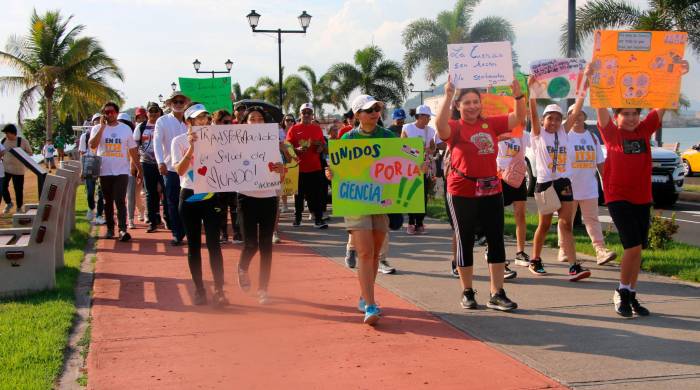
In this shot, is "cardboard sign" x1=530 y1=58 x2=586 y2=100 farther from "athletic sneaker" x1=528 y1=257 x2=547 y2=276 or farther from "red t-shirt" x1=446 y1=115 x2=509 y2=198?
"athletic sneaker" x1=528 y1=257 x2=547 y2=276

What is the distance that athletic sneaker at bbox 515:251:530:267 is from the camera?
8.75 metres

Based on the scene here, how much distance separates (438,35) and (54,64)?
2215cm

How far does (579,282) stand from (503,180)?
58.9 inches

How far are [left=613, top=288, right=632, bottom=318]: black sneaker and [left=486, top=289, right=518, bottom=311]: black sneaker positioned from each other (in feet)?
2.74

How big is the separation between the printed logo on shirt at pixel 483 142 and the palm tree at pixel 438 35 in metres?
40.3

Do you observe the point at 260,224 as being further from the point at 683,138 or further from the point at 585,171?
the point at 683,138

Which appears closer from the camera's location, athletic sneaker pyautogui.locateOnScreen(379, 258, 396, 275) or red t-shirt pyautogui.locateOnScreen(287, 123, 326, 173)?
athletic sneaker pyautogui.locateOnScreen(379, 258, 396, 275)

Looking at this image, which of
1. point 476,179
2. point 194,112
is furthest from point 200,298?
point 476,179

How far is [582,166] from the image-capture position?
8.53m

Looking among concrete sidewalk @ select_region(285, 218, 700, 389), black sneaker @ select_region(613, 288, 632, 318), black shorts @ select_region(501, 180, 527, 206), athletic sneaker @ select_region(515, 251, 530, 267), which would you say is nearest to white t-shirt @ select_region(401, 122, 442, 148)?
concrete sidewalk @ select_region(285, 218, 700, 389)

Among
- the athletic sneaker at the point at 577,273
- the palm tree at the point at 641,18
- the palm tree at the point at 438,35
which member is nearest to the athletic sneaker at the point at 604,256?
the athletic sneaker at the point at 577,273

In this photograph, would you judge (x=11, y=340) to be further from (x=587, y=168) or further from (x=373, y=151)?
(x=587, y=168)

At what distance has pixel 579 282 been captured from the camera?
7809mm

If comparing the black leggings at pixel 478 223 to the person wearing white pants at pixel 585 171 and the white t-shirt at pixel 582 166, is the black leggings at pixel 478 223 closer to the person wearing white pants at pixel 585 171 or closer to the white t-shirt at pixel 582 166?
the person wearing white pants at pixel 585 171
